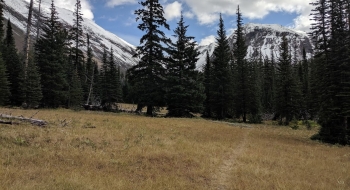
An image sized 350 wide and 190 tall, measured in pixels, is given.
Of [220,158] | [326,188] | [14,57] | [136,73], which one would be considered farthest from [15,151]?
[14,57]

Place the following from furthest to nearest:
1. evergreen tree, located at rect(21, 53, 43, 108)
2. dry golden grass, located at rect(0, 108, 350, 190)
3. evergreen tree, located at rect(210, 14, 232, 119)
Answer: evergreen tree, located at rect(210, 14, 232, 119) → evergreen tree, located at rect(21, 53, 43, 108) → dry golden grass, located at rect(0, 108, 350, 190)

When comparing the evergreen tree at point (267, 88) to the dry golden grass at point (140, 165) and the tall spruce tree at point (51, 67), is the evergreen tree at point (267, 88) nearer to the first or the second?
the tall spruce tree at point (51, 67)

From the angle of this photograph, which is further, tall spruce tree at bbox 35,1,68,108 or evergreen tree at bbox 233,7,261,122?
evergreen tree at bbox 233,7,261,122

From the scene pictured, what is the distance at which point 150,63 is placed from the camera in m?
34.5

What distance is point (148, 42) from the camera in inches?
1352

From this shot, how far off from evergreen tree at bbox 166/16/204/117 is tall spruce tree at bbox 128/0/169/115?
152 centimetres

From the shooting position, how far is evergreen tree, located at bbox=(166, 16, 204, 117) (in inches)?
1400

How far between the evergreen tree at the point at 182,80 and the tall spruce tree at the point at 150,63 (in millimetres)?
1515

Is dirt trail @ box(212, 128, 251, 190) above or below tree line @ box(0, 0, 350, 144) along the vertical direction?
below

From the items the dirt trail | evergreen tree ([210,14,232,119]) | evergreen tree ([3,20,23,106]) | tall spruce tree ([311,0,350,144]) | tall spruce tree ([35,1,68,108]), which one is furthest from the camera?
evergreen tree ([210,14,232,119])

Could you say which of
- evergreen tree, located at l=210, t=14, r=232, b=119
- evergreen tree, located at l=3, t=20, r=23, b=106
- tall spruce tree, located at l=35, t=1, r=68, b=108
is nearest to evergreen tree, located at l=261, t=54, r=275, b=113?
evergreen tree, located at l=210, t=14, r=232, b=119

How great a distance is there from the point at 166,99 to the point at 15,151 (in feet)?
87.2

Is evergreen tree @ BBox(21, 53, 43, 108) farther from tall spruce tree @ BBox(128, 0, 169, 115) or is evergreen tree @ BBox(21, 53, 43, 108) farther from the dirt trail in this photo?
the dirt trail

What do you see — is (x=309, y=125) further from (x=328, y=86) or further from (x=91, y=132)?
(x=91, y=132)
